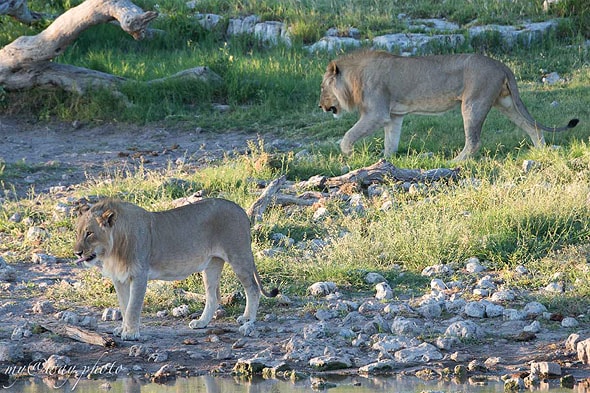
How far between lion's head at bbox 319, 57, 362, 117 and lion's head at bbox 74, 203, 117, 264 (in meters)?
5.83

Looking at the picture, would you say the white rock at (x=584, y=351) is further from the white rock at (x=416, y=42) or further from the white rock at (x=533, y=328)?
the white rock at (x=416, y=42)

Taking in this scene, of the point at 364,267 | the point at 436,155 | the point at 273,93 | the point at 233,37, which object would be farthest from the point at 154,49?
the point at 364,267

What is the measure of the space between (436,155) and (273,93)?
311 cm

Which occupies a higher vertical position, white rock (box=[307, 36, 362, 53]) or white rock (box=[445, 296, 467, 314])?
white rock (box=[445, 296, 467, 314])

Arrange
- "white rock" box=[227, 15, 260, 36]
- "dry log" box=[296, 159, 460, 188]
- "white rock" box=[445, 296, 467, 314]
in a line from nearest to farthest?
"white rock" box=[445, 296, 467, 314]
"dry log" box=[296, 159, 460, 188]
"white rock" box=[227, 15, 260, 36]

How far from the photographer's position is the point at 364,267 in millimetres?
7977

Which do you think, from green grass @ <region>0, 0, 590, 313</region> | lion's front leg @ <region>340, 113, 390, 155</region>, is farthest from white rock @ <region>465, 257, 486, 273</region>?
lion's front leg @ <region>340, 113, 390, 155</region>

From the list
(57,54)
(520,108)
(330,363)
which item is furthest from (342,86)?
(330,363)

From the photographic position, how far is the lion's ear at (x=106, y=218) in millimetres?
6422

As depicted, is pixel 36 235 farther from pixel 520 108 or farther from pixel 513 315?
pixel 520 108

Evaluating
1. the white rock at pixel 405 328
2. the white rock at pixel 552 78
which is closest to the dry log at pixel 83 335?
the white rock at pixel 405 328

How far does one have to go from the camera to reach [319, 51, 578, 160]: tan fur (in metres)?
11.4

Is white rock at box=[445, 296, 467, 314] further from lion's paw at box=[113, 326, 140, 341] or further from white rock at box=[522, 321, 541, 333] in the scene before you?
lion's paw at box=[113, 326, 140, 341]

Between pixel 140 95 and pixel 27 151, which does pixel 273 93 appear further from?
pixel 27 151
